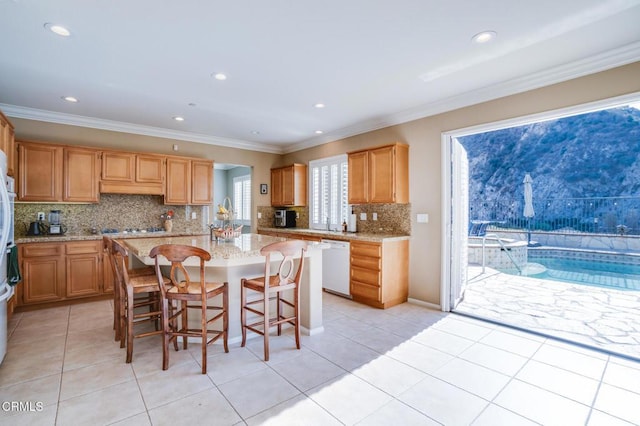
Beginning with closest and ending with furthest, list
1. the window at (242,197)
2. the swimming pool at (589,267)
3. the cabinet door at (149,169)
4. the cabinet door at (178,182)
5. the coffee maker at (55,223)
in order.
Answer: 1. the coffee maker at (55,223)
2. the cabinet door at (149,169)
3. the cabinet door at (178,182)
4. the swimming pool at (589,267)
5. the window at (242,197)

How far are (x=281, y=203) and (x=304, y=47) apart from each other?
4.13 meters

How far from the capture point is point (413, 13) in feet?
7.29

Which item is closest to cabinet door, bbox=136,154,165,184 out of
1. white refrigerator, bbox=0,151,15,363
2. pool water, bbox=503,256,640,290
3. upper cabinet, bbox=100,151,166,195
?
upper cabinet, bbox=100,151,166,195

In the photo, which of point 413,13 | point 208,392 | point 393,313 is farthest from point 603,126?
point 208,392

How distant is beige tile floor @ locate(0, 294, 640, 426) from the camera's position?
6.43ft

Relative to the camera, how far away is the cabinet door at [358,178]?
4.72m

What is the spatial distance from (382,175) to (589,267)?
5.76m

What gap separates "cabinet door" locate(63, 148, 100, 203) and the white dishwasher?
364cm

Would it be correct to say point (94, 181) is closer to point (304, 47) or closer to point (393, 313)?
point (304, 47)

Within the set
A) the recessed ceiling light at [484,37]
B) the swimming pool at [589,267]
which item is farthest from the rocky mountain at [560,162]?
the recessed ceiling light at [484,37]

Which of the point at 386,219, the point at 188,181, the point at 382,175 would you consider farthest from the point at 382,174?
the point at 188,181

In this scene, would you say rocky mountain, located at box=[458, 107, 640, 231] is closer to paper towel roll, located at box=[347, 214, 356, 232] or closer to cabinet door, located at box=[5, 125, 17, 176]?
paper towel roll, located at box=[347, 214, 356, 232]

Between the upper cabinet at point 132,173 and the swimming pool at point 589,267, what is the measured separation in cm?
733

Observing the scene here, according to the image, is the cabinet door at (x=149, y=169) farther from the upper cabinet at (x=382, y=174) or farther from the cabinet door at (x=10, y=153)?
the upper cabinet at (x=382, y=174)
